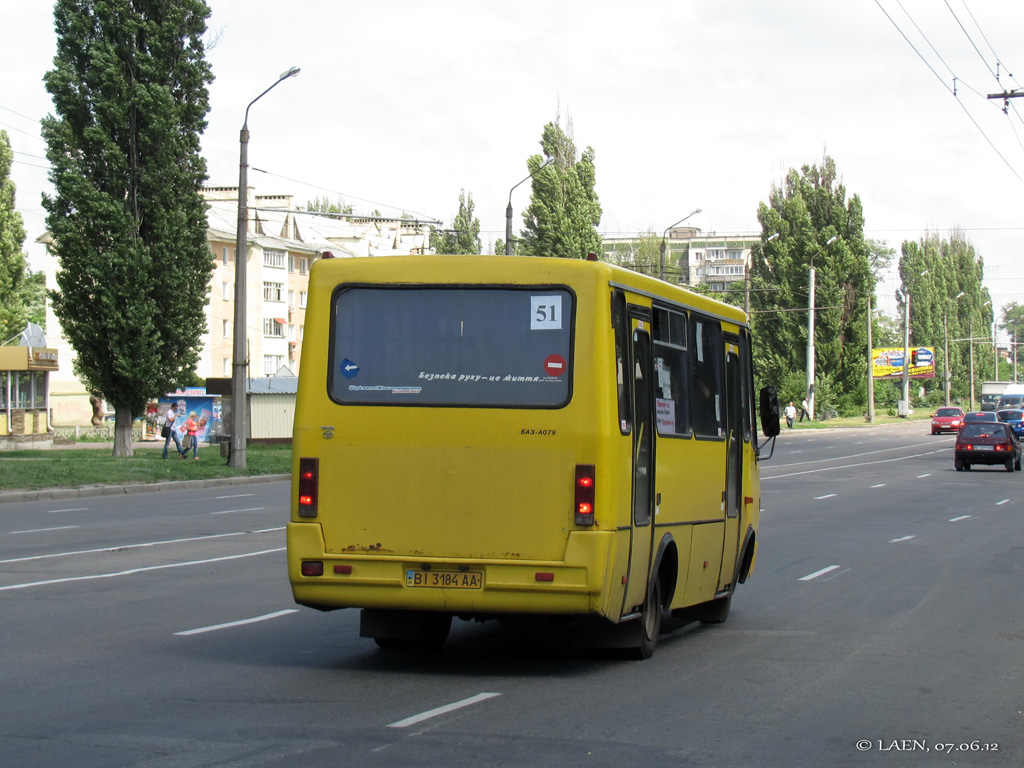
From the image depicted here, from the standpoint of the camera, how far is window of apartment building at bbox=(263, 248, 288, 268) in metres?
87.6

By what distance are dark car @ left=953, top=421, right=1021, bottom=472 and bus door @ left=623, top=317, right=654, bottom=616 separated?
1355 inches

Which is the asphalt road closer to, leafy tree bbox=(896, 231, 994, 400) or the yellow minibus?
the yellow minibus

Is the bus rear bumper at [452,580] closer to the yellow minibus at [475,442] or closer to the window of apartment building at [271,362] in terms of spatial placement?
the yellow minibus at [475,442]

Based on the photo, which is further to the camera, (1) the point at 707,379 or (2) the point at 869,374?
(2) the point at 869,374

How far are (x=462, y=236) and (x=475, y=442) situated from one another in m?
84.6

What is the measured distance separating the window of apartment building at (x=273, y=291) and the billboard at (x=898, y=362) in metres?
50.8

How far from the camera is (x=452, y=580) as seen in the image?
8359mm

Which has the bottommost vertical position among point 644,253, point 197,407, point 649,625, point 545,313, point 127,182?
point 649,625

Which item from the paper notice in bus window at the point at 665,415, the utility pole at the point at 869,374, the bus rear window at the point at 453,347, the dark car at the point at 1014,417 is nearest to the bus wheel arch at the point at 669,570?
the paper notice in bus window at the point at 665,415

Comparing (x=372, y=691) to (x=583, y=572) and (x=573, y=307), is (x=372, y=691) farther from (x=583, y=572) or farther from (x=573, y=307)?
(x=573, y=307)

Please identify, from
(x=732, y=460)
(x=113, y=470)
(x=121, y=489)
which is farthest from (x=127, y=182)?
(x=732, y=460)

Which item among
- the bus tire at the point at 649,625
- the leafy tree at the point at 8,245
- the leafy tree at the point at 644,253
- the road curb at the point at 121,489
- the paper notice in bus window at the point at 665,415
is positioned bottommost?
the road curb at the point at 121,489

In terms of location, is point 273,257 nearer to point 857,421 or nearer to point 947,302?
point 857,421

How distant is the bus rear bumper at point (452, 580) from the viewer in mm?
8172
